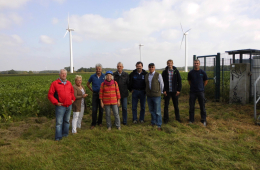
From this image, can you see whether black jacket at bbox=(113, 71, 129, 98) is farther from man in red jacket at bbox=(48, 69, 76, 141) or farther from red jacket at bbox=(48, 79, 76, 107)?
red jacket at bbox=(48, 79, 76, 107)

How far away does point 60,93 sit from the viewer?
4625 mm

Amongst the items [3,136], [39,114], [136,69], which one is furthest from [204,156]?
[39,114]

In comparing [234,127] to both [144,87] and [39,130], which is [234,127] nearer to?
[144,87]

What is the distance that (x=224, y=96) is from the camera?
9000 mm

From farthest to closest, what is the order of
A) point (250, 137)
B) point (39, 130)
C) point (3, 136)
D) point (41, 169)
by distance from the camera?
point (39, 130) → point (3, 136) → point (250, 137) → point (41, 169)

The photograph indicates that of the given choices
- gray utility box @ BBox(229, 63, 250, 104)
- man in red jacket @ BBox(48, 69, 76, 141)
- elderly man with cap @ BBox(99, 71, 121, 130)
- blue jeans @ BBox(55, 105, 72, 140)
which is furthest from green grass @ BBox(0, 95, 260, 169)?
gray utility box @ BBox(229, 63, 250, 104)

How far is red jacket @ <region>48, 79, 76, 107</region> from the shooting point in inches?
178

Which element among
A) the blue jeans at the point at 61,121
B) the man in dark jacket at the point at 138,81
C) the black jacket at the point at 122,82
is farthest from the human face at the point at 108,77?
the blue jeans at the point at 61,121

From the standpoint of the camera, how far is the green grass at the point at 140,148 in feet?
11.2

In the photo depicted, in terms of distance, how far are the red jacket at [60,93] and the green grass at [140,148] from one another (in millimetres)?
946

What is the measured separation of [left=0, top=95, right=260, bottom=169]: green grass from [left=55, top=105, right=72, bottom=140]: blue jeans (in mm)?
204

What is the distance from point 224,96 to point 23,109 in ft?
28.2

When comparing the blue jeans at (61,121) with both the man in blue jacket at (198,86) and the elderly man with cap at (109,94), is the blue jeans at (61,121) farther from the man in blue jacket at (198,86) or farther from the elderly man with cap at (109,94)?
the man in blue jacket at (198,86)

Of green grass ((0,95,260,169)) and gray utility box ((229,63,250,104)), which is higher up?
gray utility box ((229,63,250,104))
